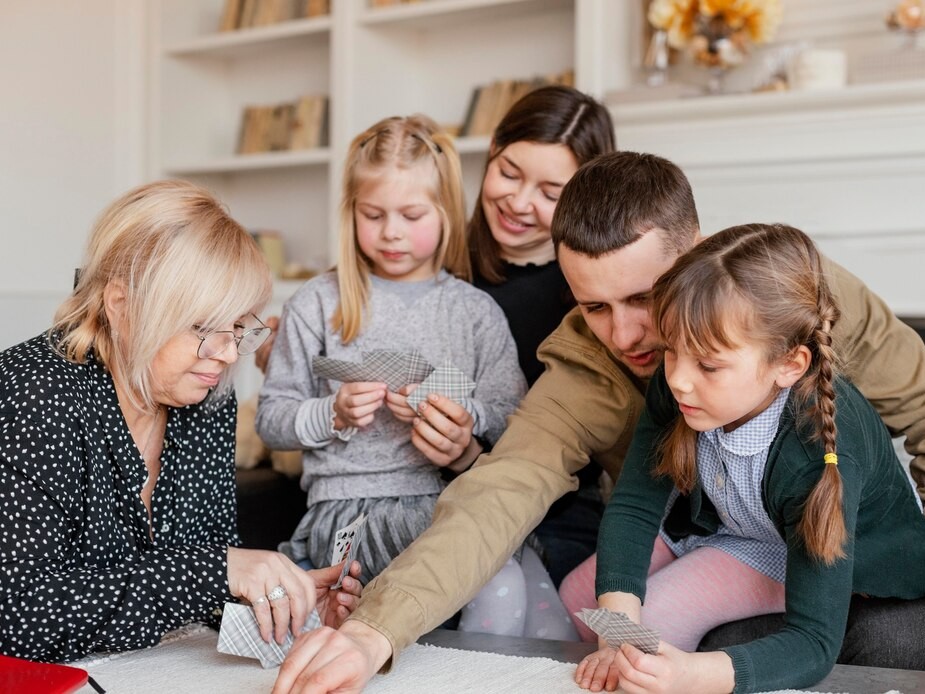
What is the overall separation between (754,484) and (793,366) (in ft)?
0.62

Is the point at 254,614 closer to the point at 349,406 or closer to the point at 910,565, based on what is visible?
the point at 349,406

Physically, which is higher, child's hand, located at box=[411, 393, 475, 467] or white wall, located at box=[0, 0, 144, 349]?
white wall, located at box=[0, 0, 144, 349]

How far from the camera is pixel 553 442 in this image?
182 centimetres

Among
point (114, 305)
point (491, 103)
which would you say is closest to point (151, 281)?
point (114, 305)

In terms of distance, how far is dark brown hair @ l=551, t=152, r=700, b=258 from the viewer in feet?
5.48

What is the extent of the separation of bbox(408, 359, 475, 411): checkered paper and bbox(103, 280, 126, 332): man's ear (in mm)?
593

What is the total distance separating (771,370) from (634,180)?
42 cm

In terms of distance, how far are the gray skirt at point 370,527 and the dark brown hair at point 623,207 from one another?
0.64m

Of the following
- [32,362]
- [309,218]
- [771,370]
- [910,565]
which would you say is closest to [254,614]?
[32,362]

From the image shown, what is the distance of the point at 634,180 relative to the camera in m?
1.71

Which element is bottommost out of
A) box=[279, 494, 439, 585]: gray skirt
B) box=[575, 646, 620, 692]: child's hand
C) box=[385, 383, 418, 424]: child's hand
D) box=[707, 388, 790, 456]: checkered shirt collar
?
box=[279, 494, 439, 585]: gray skirt

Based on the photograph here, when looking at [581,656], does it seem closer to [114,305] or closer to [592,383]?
[592,383]

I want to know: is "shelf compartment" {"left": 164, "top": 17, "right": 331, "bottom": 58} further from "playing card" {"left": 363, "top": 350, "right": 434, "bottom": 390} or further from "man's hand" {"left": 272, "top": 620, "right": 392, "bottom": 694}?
"man's hand" {"left": 272, "top": 620, "right": 392, "bottom": 694}

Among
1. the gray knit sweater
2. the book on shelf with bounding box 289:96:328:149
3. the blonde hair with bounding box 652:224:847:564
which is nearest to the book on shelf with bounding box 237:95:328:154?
the book on shelf with bounding box 289:96:328:149
